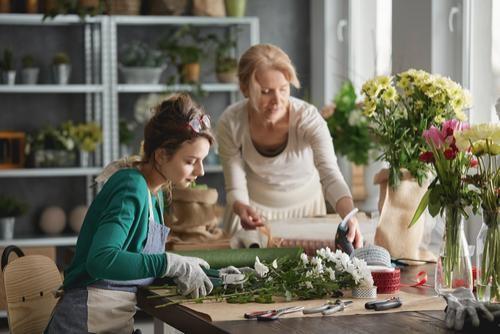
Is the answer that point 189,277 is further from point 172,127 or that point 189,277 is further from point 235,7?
point 235,7

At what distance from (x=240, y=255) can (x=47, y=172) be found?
11.7 feet

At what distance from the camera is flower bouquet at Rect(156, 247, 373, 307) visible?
2.68m

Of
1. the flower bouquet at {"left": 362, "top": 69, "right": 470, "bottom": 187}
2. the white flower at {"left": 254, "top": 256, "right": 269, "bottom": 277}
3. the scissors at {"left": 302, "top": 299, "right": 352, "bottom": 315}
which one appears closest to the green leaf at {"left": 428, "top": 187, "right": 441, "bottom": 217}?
the scissors at {"left": 302, "top": 299, "right": 352, "bottom": 315}

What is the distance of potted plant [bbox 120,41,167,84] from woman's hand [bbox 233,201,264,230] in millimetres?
2646

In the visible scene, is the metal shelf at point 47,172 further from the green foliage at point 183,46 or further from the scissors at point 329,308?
the scissors at point 329,308

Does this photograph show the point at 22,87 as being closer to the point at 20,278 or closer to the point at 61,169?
the point at 61,169

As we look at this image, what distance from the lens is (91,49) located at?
670 cm

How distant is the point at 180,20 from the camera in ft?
21.8

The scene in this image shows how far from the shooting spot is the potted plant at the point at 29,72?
646 centimetres

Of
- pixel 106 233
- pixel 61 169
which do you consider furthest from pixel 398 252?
pixel 61 169

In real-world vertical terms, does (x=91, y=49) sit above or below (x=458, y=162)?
above

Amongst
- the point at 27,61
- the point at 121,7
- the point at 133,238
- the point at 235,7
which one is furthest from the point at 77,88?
the point at 133,238

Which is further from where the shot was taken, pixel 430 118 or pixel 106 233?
pixel 430 118

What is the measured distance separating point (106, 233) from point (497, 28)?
2.77 meters
